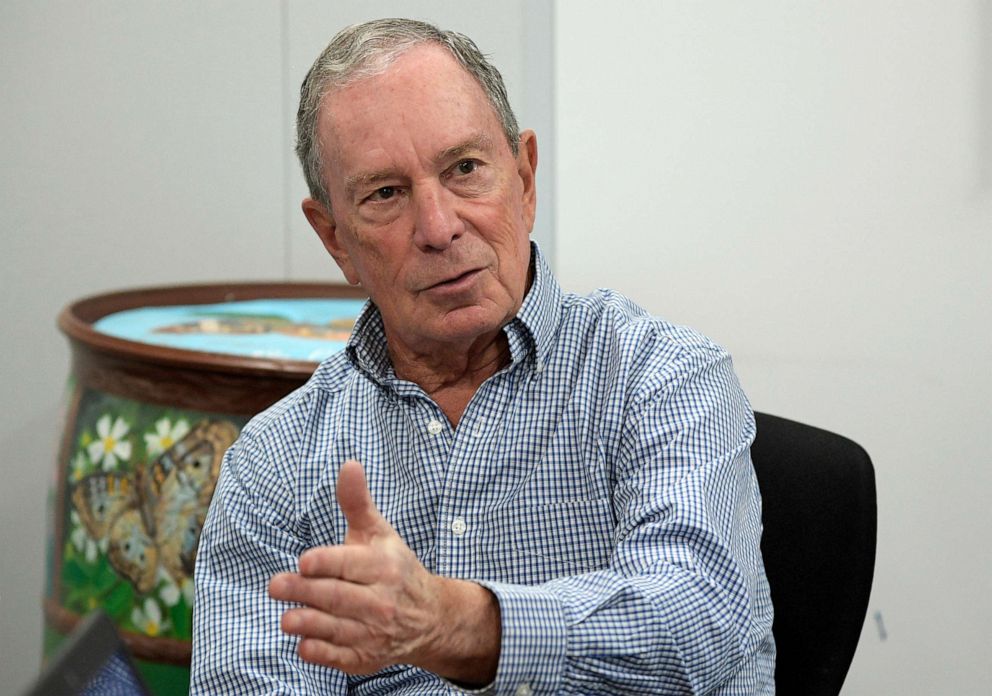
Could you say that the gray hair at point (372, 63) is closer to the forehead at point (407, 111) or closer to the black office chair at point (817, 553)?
the forehead at point (407, 111)

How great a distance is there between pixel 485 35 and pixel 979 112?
1.25 metres

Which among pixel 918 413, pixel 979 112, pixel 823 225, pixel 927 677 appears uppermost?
pixel 979 112

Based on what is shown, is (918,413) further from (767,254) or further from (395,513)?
(395,513)

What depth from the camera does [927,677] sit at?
6.71ft

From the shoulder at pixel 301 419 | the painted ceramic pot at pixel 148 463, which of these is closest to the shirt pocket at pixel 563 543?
the shoulder at pixel 301 419

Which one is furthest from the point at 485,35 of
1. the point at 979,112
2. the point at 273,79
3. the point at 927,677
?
the point at 927,677

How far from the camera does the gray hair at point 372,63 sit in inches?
48.8

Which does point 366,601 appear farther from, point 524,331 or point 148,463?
point 148,463

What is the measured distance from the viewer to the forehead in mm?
1218

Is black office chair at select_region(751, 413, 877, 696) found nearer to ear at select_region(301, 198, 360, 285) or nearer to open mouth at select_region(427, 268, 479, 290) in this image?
open mouth at select_region(427, 268, 479, 290)

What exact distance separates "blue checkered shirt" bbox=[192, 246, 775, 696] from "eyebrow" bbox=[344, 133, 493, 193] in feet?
0.52

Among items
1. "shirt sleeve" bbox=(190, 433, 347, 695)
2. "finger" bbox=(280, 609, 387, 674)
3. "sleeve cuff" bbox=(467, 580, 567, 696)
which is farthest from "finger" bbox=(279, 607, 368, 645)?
"shirt sleeve" bbox=(190, 433, 347, 695)

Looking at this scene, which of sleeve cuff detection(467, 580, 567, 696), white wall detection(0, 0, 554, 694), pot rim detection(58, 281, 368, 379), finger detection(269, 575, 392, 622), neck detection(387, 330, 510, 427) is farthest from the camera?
white wall detection(0, 0, 554, 694)

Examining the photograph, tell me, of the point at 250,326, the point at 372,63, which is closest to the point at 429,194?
the point at 372,63
